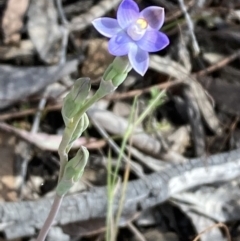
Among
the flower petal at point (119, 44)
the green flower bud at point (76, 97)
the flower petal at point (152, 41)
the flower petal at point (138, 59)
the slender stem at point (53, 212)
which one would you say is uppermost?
the flower petal at point (119, 44)

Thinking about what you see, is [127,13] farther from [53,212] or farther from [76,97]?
[53,212]

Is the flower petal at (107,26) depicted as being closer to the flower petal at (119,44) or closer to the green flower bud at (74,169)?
the flower petal at (119,44)

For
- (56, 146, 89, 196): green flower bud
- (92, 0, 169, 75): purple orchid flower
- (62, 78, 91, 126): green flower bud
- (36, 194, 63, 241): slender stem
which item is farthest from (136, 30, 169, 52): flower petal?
(36, 194, 63, 241): slender stem

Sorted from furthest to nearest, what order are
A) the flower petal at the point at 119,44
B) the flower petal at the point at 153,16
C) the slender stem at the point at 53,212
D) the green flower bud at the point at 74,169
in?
the slender stem at the point at 53,212
the green flower bud at the point at 74,169
the flower petal at the point at 153,16
the flower petal at the point at 119,44

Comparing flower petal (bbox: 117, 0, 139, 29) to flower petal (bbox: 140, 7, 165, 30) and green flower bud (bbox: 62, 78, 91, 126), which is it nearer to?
flower petal (bbox: 140, 7, 165, 30)

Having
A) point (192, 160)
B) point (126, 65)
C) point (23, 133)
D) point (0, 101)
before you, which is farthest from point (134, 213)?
point (126, 65)

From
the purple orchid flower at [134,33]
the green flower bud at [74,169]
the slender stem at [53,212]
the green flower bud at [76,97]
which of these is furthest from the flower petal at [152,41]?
the slender stem at [53,212]

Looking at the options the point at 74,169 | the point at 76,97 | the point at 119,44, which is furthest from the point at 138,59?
the point at 74,169
